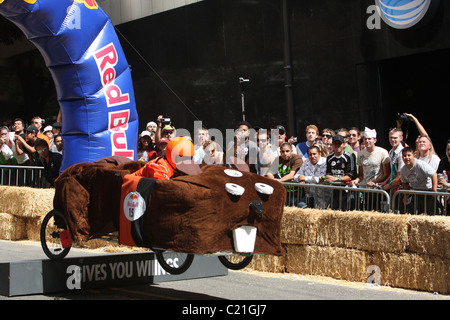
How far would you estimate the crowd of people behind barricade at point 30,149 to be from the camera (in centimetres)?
1452

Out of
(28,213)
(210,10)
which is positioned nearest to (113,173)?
(28,213)

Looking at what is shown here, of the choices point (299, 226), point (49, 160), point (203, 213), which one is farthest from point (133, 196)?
point (49, 160)

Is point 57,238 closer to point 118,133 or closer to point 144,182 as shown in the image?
point 144,182

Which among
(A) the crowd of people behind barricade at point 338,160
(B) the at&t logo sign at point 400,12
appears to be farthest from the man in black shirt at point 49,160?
(B) the at&t logo sign at point 400,12

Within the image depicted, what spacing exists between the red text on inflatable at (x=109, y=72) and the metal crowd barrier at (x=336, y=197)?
383 cm

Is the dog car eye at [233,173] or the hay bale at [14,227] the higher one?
the dog car eye at [233,173]

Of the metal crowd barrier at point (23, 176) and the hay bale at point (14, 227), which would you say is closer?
the hay bale at point (14, 227)

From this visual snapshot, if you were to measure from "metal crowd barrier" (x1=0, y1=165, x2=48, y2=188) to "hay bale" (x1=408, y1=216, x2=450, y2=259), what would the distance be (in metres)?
8.93

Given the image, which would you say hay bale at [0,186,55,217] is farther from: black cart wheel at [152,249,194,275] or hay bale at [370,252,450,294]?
hay bale at [370,252,450,294]

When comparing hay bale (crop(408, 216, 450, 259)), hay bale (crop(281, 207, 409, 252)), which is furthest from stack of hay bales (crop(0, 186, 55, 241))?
hay bale (crop(408, 216, 450, 259))

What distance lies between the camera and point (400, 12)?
14594mm

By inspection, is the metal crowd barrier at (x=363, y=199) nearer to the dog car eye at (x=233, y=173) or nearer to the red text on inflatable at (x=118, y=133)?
the dog car eye at (x=233, y=173)

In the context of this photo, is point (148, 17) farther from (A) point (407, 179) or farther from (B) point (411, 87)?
(A) point (407, 179)

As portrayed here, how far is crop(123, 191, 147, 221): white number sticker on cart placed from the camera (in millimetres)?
7871
